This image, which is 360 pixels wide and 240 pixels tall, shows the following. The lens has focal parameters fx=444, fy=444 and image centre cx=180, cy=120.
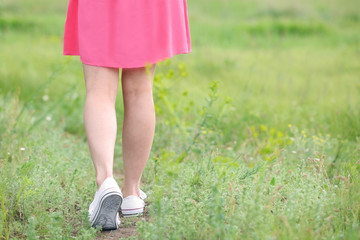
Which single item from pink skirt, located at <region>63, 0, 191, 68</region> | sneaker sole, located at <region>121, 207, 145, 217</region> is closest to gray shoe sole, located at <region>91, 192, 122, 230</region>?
sneaker sole, located at <region>121, 207, 145, 217</region>

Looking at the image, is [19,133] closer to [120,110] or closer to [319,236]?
[120,110]

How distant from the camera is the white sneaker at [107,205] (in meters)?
1.98

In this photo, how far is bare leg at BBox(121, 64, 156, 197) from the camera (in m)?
2.16

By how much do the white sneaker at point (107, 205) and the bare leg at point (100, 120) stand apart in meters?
0.06

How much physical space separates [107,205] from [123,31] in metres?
0.80

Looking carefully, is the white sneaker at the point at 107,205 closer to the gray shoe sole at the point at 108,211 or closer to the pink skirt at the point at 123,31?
the gray shoe sole at the point at 108,211

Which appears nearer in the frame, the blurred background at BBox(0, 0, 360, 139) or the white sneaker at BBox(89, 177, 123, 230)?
the white sneaker at BBox(89, 177, 123, 230)

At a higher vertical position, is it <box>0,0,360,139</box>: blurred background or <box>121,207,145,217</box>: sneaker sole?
<box>0,0,360,139</box>: blurred background

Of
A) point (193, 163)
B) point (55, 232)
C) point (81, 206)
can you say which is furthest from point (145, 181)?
point (55, 232)

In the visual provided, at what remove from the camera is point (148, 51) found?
2090 mm

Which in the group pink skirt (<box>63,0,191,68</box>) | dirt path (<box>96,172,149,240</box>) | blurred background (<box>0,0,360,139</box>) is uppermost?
pink skirt (<box>63,0,191,68</box>)

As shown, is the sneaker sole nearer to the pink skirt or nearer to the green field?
the green field

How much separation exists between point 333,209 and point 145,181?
1.32 m

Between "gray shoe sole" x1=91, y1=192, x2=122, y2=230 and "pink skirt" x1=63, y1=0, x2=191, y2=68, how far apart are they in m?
0.60
